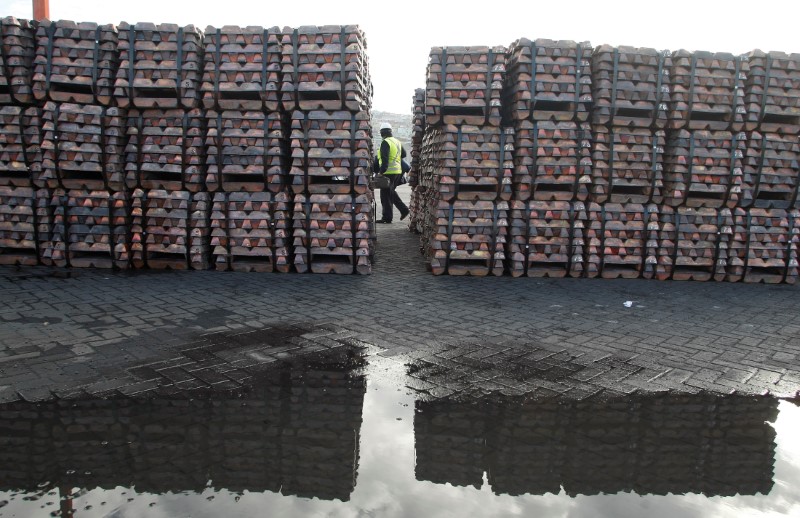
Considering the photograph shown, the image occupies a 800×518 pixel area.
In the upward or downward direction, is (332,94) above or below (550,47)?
below

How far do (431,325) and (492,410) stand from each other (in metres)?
2.22

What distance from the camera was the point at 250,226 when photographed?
29.0ft

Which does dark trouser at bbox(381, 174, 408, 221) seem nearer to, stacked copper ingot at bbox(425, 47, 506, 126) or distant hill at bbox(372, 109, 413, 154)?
stacked copper ingot at bbox(425, 47, 506, 126)

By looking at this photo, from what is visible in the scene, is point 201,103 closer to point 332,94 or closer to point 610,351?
point 332,94

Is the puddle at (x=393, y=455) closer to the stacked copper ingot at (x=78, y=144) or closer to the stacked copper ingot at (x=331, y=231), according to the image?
the stacked copper ingot at (x=331, y=231)

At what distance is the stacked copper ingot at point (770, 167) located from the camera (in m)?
8.89

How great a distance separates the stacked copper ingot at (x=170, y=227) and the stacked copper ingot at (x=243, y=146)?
0.48 m

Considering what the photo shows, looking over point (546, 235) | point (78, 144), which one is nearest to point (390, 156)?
point (546, 235)

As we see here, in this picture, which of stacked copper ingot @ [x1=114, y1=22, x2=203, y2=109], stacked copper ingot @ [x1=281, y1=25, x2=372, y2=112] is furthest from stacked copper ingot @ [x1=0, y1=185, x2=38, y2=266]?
stacked copper ingot @ [x1=281, y1=25, x2=372, y2=112]

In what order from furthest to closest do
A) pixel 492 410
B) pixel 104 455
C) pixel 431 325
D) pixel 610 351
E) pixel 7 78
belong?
pixel 7 78, pixel 431 325, pixel 610 351, pixel 492 410, pixel 104 455

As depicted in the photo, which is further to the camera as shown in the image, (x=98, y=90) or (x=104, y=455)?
(x=98, y=90)

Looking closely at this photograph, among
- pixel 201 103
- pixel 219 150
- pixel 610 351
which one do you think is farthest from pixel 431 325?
pixel 201 103

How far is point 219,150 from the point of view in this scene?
8.72 meters

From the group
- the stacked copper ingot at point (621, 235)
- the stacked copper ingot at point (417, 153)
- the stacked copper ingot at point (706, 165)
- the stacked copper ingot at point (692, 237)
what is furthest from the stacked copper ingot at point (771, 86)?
the stacked copper ingot at point (417, 153)
